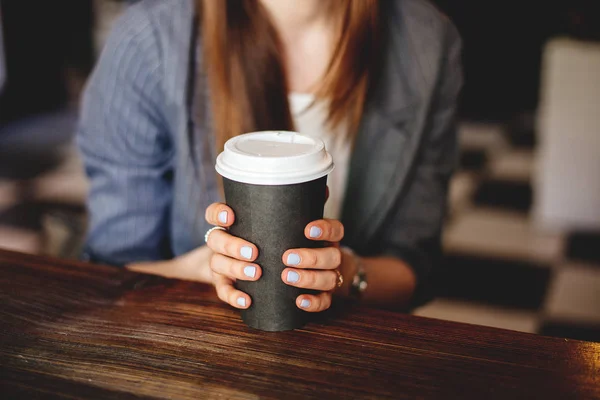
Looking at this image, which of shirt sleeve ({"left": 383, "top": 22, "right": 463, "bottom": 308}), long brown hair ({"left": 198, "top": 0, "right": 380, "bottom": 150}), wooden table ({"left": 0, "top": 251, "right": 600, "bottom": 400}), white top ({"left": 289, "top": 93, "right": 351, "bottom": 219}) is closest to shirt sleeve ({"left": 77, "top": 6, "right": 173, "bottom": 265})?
long brown hair ({"left": 198, "top": 0, "right": 380, "bottom": 150})

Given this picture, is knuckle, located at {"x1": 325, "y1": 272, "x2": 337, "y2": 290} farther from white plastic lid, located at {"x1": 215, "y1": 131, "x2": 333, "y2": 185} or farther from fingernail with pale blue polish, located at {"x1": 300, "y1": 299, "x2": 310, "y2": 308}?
white plastic lid, located at {"x1": 215, "y1": 131, "x2": 333, "y2": 185}

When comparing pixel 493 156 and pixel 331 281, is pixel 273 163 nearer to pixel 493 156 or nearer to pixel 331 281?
pixel 331 281

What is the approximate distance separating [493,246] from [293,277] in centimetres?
227

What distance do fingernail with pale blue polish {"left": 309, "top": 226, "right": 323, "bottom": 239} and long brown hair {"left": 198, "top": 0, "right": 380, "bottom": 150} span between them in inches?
17.8

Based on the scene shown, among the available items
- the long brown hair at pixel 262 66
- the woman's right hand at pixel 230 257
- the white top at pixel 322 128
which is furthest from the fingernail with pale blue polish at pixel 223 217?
the white top at pixel 322 128

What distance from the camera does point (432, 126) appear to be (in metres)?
1.25

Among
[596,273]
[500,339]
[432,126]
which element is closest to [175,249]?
[432,126]

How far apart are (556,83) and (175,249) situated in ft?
7.55

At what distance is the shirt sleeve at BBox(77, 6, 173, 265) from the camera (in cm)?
113

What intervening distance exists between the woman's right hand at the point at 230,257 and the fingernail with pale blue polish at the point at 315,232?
6 centimetres

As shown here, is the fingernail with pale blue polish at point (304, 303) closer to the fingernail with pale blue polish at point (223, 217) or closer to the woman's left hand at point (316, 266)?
the woman's left hand at point (316, 266)

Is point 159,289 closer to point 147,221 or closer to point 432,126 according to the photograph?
point 147,221

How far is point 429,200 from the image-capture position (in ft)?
4.13

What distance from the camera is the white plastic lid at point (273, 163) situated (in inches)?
26.1
